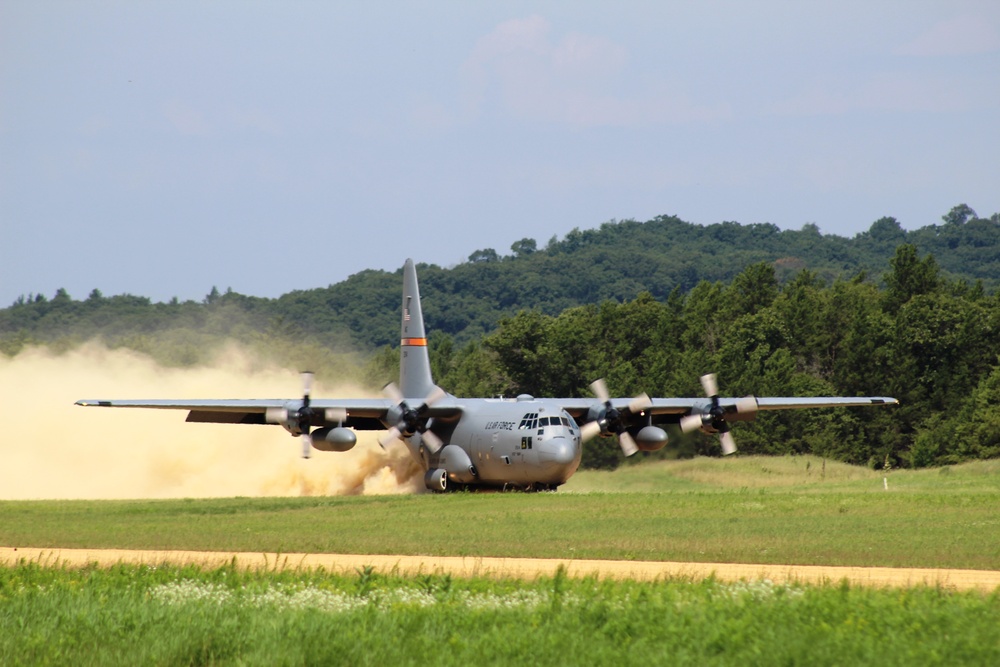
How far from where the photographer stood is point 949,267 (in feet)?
627

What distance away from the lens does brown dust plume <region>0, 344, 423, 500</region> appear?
50.4 meters

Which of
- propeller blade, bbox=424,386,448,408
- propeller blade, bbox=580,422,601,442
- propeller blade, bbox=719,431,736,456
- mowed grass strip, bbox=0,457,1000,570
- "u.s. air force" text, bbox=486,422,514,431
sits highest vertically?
propeller blade, bbox=424,386,448,408

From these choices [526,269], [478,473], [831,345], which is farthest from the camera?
[526,269]

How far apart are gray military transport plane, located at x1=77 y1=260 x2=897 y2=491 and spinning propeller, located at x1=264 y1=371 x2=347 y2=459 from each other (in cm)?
3

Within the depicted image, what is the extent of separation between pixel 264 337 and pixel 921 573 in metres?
75.4

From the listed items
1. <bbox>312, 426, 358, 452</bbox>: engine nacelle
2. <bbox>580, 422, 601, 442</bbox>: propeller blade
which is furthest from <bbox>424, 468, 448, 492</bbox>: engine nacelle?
<bbox>580, 422, 601, 442</bbox>: propeller blade

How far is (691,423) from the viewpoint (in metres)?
→ 42.1

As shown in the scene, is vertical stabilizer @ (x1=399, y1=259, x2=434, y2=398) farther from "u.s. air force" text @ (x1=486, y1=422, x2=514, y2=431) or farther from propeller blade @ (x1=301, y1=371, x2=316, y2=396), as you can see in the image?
propeller blade @ (x1=301, y1=371, x2=316, y2=396)

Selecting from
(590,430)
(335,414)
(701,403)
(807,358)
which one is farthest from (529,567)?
(807,358)

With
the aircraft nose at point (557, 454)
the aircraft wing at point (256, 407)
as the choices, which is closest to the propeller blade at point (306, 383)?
the aircraft wing at point (256, 407)

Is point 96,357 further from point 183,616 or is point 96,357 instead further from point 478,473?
point 183,616

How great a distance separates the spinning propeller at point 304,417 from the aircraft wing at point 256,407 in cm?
12

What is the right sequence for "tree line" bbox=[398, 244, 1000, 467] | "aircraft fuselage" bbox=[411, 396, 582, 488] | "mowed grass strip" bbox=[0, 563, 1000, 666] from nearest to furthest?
"mowed grass strip" bbox=[0, 563, 1000, 666]
"aircraft fuselage" bbox=[411, 396, 582, 488]
"tree line" bbox=[398, 244, 1000, 467]

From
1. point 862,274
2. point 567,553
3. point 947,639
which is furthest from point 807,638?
point 862,274
